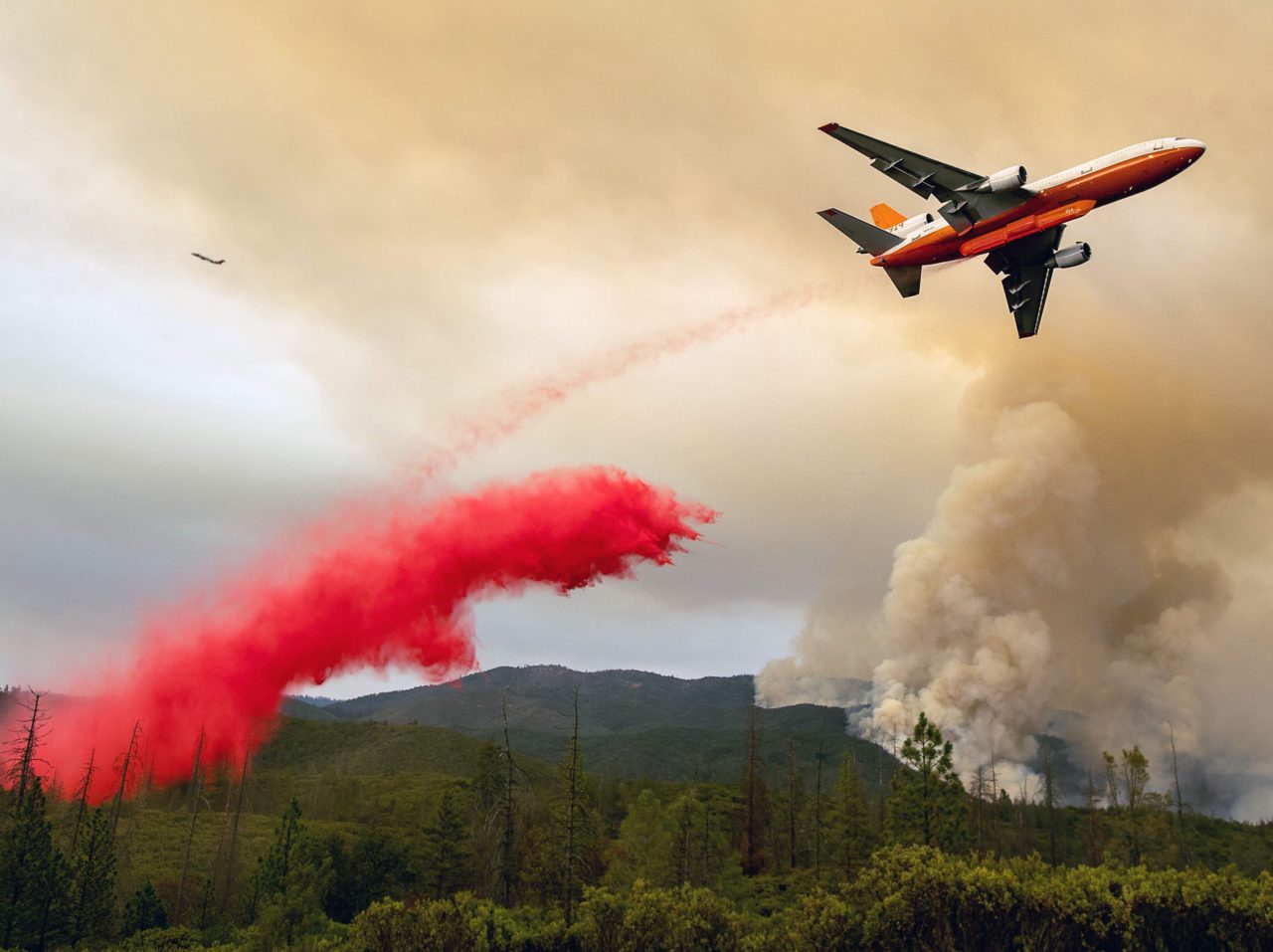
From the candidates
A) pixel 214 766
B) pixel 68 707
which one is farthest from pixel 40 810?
pixel 214 766

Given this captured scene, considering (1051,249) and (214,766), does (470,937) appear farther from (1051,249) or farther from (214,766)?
(214,766)

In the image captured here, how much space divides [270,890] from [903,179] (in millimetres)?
63647

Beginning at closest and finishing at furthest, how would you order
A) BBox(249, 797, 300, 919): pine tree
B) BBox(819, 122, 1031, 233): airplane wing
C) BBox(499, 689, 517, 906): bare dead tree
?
BBox(819, 122, 1031, 233): airplane wing, BBox(499, 689, 517, 906): bare dead tree, BBox(249, 797, 300, 919): pine tree

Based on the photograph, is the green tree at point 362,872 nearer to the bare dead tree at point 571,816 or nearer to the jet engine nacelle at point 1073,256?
the bare dead tree at point 571,816

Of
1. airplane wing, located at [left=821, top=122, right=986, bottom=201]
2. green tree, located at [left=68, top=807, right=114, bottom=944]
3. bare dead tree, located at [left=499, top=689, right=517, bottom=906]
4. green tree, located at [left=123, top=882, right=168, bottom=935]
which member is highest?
airplane wing, located at [left=821, top=122, right=986, bottom=201]

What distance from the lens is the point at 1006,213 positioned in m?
45.3

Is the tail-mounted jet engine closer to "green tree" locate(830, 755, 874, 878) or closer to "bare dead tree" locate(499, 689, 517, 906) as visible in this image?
"bare dead tree" locate(499, 689, 517, 906)

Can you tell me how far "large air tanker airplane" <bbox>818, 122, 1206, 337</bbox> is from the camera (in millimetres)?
42594

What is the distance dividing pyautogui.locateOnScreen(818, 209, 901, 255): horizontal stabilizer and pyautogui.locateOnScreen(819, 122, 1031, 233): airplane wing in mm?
5936

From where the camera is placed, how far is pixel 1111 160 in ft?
141

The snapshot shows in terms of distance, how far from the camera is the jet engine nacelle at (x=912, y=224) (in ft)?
165

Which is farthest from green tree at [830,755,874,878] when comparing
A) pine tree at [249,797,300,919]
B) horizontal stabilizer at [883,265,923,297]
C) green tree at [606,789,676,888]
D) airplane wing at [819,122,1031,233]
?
airplane wing at [819,122,1031,233]

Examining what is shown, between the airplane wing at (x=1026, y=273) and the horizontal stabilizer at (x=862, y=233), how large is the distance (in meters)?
6.24

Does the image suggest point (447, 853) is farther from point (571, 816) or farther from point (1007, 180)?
point (1007, 180)
